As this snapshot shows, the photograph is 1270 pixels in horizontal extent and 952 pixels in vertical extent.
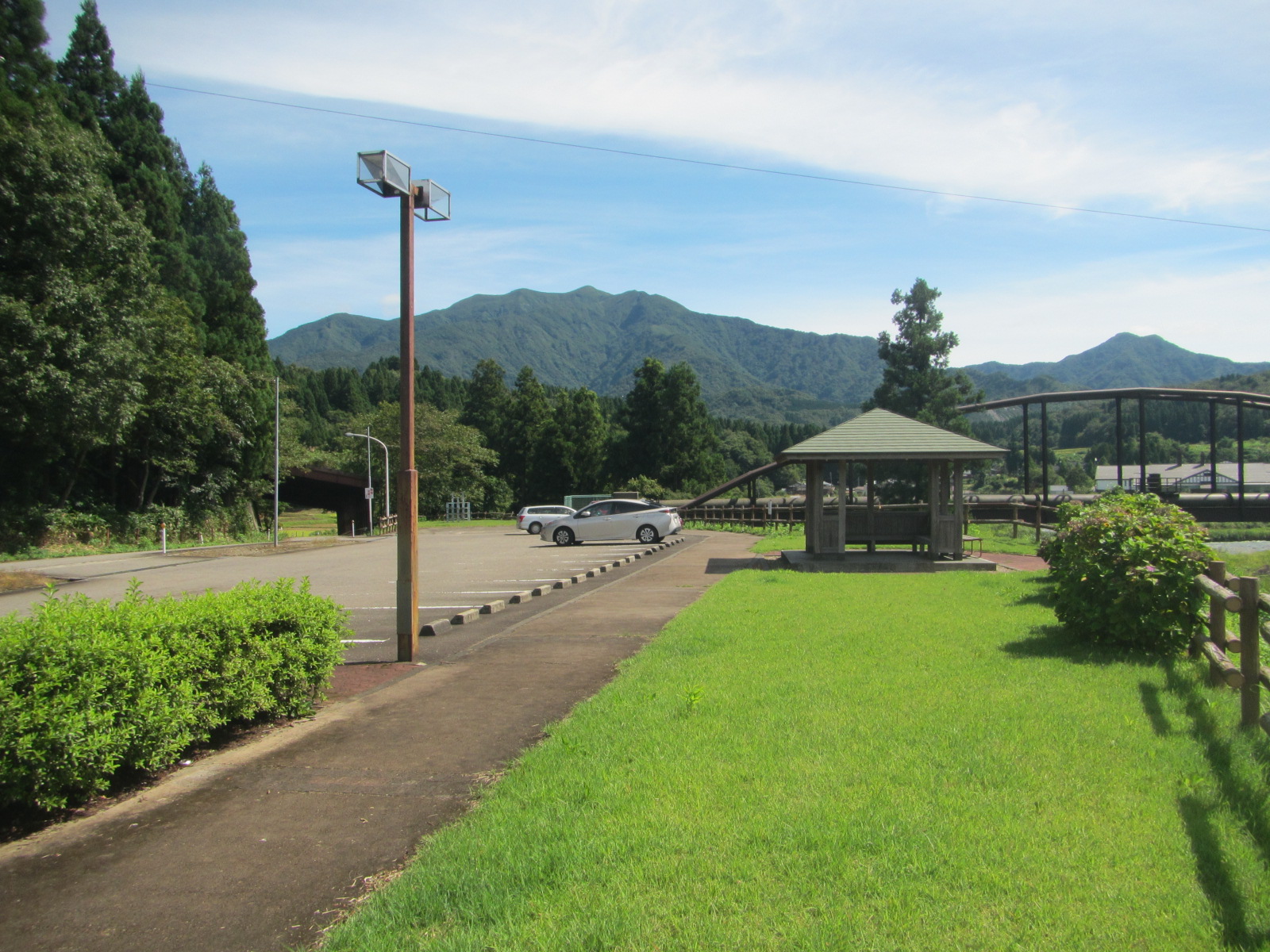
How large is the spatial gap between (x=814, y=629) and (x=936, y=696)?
3220 mm

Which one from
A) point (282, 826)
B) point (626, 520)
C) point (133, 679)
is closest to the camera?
point (282, 826)

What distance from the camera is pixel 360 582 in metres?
18.5

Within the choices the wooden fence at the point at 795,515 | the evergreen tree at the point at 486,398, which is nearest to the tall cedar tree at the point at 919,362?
the wooden fence at the point at 795,515

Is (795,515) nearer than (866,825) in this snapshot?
No

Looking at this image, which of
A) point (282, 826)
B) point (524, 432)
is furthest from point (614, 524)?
point (524, 432)

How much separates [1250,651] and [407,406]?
298 inches

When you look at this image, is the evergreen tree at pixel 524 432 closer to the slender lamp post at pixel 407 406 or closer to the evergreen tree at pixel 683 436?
the evergreen tree at pixel 683 436

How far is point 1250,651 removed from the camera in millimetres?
5414

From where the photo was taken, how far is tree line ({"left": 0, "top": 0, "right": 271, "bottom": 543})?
27516mm

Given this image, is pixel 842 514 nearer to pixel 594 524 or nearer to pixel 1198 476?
pixel 594 524

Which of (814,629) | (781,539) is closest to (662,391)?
(781,539)

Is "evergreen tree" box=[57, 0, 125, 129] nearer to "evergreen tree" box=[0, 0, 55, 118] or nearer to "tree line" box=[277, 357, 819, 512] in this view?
"evergreen tree" box=[0, 0, 55, 118]

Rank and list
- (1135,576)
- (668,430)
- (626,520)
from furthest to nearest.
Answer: (668,430) → (626,520) → (1135,576)

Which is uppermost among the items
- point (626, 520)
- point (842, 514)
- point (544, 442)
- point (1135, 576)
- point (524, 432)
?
point (524, 432)
